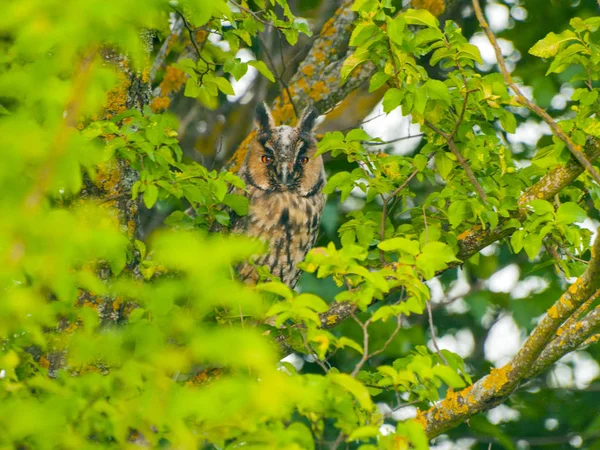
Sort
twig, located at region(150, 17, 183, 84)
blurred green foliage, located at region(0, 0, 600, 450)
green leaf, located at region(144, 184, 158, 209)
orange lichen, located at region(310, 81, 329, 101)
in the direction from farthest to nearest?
orange lichen, located at region(310, 81, 329, 101)
twig, located at region(150, 17, 183, 84)
green leaf, located at region(144, 184, 158, 209)
blurred green foliage, located at region(0, 0, 600, 450)

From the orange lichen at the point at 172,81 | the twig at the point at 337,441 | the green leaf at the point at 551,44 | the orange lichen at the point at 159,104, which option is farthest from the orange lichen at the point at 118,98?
the twig at the point at 337,441

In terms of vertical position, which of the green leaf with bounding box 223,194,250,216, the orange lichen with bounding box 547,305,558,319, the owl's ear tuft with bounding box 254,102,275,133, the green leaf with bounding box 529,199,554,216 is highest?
the owl's ear tuft with bounding box 254,102,275,133

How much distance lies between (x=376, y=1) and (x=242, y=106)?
3.01 meters

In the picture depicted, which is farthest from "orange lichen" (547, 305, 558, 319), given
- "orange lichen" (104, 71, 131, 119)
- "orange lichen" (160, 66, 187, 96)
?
"orange lichen" (160, 66, 187, 96)

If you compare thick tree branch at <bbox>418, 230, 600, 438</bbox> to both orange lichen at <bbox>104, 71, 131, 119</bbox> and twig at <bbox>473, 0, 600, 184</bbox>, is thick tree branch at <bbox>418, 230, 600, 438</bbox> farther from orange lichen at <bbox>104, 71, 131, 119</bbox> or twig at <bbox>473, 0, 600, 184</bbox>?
orange lichen at <bbox>104, 71, 131, 119</bbox>

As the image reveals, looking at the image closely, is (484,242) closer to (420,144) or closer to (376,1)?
(376,1)

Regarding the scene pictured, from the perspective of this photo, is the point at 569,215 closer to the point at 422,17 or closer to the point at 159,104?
the point at 422,17

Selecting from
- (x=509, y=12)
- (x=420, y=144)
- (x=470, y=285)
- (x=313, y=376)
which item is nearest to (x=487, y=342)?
(x=470, y=285)

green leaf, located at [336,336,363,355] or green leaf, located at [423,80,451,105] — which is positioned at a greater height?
green leaf, located at [423,80,451,105]

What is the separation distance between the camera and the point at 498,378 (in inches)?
108

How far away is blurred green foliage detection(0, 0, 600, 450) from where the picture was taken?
124 cm

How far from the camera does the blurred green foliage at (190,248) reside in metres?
1.24

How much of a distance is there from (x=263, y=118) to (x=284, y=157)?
23cm

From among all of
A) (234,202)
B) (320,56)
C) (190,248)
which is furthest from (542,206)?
(320,56)
